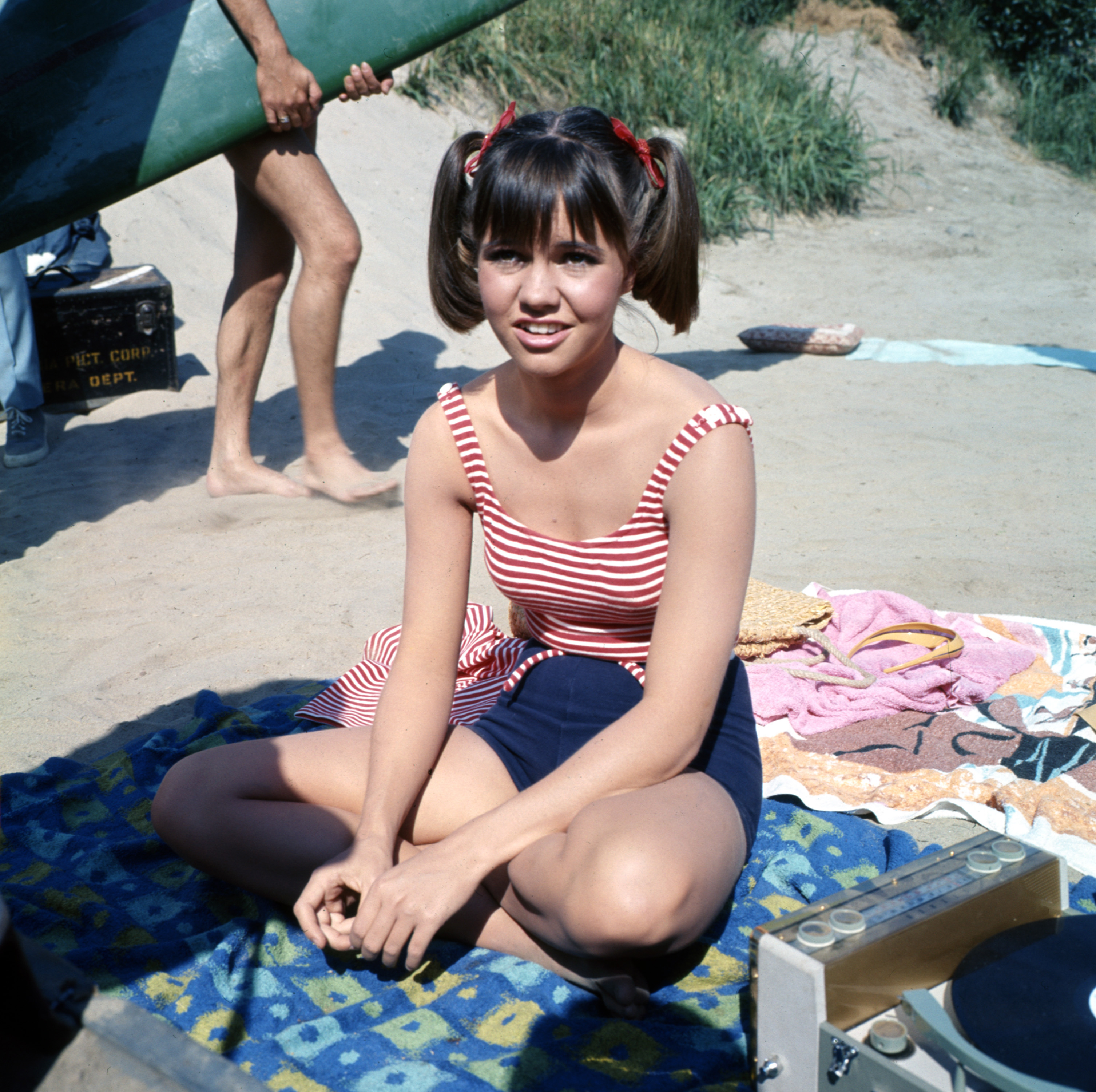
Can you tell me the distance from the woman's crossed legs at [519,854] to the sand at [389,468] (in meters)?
0.89

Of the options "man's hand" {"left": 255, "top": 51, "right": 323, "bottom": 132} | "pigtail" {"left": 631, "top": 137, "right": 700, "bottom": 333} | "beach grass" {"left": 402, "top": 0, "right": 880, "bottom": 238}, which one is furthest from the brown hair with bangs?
"beach grass" {"left": 402, "top": 0, "right": 880, "bottom": 238}

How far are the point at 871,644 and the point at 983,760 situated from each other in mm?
590

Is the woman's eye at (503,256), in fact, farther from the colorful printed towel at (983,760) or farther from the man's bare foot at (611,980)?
the colorful printed towel at (983,760)

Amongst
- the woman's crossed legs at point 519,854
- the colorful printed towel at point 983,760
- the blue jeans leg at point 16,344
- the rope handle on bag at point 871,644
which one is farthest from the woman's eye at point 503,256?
the blue jeans leg at point 16,344

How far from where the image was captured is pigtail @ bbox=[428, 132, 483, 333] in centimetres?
184

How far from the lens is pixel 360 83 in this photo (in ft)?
13.6

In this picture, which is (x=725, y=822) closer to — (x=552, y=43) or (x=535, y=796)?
(x=535, y=796)

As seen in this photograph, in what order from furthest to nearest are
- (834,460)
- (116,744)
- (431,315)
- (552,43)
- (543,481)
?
(552,43) → (431,315) → (834,460) → (116,744) → (543,481)

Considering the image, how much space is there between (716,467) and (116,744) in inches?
68.9

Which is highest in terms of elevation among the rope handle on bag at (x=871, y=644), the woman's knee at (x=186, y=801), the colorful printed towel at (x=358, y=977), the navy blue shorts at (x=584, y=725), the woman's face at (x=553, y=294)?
the woman's face at (x=553, y=294)

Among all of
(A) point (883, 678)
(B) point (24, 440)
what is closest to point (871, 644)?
(A) point (883, 678)

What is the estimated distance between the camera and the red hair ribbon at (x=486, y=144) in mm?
1780

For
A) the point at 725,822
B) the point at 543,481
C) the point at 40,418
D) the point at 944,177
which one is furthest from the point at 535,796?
the point at 944,177

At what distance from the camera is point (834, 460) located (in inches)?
183
